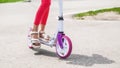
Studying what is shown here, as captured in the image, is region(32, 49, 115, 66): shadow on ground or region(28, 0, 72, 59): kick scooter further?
region(28, 0, 72, 59): kick scooter

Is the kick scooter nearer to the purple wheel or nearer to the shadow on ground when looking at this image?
the purple wheel

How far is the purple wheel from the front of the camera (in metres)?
7.31

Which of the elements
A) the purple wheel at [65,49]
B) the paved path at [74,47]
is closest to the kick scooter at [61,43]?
the purple wheel at [65,49]

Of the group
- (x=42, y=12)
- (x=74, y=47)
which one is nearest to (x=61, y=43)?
(x=42, y=12)

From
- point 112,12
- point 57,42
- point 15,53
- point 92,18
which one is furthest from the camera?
point 112,12

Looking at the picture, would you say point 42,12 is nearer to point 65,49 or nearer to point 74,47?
point 65,49

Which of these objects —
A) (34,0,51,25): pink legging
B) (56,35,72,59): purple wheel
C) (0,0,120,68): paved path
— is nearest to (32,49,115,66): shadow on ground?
(0,0,120,68): paved path

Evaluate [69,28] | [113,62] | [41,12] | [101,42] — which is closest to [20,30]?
[69,28]

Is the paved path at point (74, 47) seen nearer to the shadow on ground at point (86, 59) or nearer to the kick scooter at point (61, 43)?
the shadow on ground at point (86, 59)

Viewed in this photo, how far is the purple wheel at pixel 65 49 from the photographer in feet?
24.0

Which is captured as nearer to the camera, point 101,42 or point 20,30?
point 101,42

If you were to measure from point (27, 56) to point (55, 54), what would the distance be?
1.75ft

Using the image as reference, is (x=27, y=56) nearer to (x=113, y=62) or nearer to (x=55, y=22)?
(x=113, y=62)

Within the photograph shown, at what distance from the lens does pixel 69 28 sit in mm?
11602
